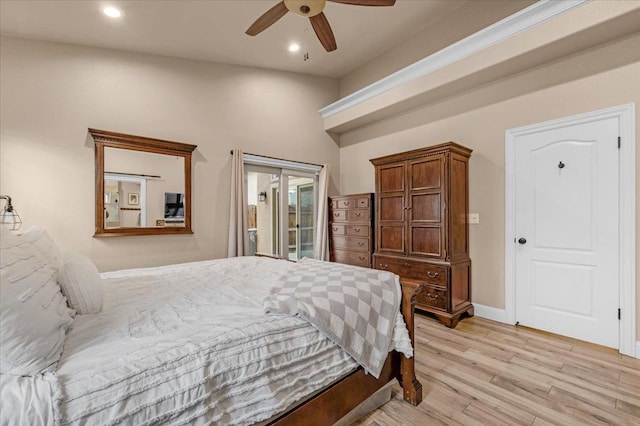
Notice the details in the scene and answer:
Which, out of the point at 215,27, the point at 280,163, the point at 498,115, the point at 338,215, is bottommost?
the point at 338,215

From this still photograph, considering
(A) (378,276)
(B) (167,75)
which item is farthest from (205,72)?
(A) (378,276)

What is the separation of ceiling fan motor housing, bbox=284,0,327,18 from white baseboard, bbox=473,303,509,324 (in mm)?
3462

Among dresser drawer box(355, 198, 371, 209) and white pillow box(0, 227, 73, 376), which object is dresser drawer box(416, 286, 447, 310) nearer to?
dresser drawer box(355, 198, 371, 209)

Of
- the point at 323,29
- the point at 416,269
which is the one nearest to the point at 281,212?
the point at 416,269

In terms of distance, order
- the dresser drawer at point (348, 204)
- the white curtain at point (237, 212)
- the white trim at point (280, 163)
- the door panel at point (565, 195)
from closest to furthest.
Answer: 1. the door panel at point (565, 195)
2. the white curtain at point (237, 212)
3. the white trim at point (280, 163)
4. the dresser drawer at point (348, 204)

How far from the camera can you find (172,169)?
3494 millimetres

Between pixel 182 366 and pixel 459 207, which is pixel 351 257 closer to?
pixel 459 207

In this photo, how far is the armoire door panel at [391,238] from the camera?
357 centimetres

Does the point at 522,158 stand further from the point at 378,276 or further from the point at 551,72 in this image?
the point at 378,276

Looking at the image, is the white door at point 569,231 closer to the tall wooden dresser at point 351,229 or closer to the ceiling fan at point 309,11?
the tall wooden dresser at point 351,229

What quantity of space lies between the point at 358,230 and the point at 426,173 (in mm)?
1381

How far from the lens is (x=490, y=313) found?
324 cm

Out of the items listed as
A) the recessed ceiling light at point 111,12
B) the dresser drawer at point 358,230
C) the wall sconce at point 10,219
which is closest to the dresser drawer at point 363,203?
the dresser drawer at point 358,230

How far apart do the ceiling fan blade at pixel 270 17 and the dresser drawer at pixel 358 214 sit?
260cm
